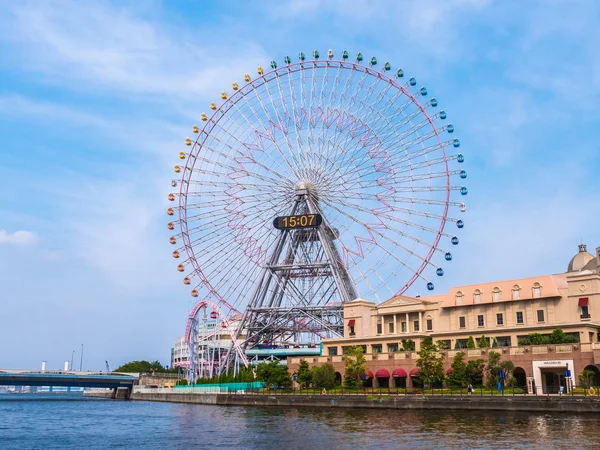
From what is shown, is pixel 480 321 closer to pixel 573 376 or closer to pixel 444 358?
pixel 444 358

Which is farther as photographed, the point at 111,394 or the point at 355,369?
the point at 111,394

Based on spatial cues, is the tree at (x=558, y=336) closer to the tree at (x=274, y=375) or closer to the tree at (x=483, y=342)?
the tree at (x=483, y=342)

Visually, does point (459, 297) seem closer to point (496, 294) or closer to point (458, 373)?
point (496, 294)

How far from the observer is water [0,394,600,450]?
45.1 metres

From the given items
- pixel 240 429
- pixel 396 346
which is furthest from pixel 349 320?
pixel 240 429

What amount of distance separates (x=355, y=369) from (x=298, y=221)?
27.5 metres

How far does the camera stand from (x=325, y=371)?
311 ft

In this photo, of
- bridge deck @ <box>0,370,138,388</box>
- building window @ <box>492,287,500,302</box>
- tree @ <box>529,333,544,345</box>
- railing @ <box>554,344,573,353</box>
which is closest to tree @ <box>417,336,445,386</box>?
building window @ <box>492,287,500,302</box>

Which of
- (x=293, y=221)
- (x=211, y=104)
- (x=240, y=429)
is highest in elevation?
(x=211, y=104)

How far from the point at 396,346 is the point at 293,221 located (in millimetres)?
26321

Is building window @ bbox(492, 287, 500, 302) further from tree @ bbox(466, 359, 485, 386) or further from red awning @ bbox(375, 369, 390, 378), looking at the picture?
red awning @ bbox(375, 369, 390, 378)

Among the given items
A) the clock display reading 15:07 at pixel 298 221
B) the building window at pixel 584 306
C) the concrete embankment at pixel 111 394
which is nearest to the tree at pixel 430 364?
the building window at pixel 584 306

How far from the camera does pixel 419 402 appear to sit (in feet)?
242

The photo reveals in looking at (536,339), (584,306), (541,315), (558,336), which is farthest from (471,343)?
(584,306)
